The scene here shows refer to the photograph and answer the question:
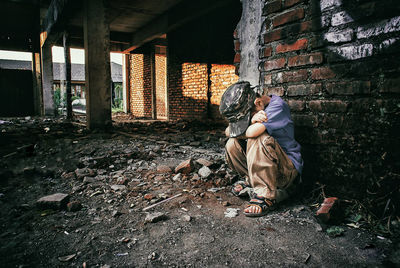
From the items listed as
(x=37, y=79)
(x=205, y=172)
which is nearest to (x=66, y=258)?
(x=205, y=172)

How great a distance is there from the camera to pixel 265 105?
1951mm

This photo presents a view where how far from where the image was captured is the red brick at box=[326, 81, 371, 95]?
64.6 inches

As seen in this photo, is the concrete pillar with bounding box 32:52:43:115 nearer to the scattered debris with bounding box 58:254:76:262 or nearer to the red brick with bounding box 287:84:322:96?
the scattered debris with bounding box 58:254:76:262

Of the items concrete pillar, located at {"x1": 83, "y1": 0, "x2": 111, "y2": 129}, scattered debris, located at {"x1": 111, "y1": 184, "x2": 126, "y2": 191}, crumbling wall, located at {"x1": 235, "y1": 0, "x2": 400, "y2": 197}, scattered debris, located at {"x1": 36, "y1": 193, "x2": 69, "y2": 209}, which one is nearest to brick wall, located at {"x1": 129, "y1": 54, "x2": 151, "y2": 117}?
concrete pillar, located at {"x1": 83, "y1": 0, "x2": 111, "y2": 129}

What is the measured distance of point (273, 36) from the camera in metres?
2.12

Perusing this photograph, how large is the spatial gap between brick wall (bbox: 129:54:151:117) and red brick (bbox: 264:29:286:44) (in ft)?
33.5

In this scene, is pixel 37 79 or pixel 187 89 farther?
pixel 37 79

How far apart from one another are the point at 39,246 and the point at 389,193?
2232 millimetres

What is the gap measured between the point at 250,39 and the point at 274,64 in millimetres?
427

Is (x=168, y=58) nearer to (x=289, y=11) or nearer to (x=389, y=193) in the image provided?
(x=289, y=11)

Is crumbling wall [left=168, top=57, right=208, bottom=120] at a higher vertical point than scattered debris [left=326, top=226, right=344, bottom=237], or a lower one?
higher

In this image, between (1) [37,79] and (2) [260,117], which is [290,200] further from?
(1) [37,79]

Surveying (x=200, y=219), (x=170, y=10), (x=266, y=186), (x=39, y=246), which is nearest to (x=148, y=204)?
(x=200, y=219)

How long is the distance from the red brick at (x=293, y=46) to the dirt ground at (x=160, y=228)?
126 centimetres
